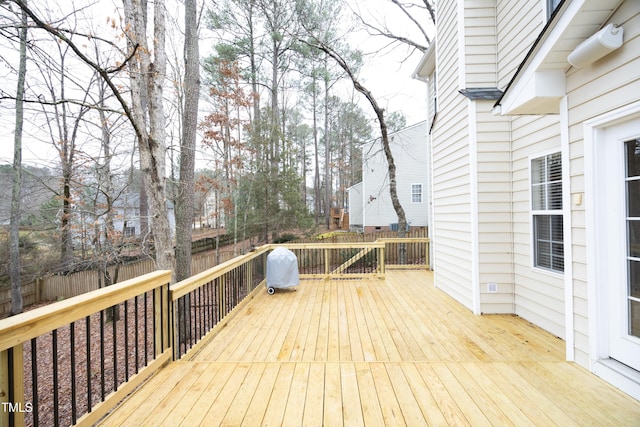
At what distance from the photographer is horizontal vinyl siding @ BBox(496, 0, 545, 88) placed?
10.5ft

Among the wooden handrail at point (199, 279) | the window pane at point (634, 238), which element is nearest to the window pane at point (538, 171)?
the window pane at point (634, 238)

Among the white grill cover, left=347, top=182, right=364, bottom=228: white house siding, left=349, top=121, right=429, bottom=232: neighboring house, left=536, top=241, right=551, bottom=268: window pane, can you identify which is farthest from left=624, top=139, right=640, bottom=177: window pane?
left=347, top=182, right=364, bottom=228: white house siding

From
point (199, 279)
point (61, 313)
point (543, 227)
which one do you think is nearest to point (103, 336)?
point (61, 313)

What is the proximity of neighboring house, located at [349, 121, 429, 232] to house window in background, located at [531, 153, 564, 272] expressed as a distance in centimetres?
993

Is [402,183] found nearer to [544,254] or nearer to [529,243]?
[529,243]

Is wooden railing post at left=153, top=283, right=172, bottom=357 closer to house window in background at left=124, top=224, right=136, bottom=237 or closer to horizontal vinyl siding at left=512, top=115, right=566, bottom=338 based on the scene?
horizontal vinyl siding at left=512, top=115, right=566, bottom=338

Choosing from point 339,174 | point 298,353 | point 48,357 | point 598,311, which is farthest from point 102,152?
point 339,174

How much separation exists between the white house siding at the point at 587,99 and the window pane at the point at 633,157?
251 mm

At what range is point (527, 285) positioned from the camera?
11.5 feet

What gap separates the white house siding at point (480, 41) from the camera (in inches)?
155

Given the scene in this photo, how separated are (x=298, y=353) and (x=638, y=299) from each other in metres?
2.52

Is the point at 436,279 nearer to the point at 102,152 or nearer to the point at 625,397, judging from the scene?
the point at 625,397

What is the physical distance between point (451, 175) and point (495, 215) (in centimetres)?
98

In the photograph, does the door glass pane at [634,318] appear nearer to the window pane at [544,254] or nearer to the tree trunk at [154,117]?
the window pane at [544,254]
